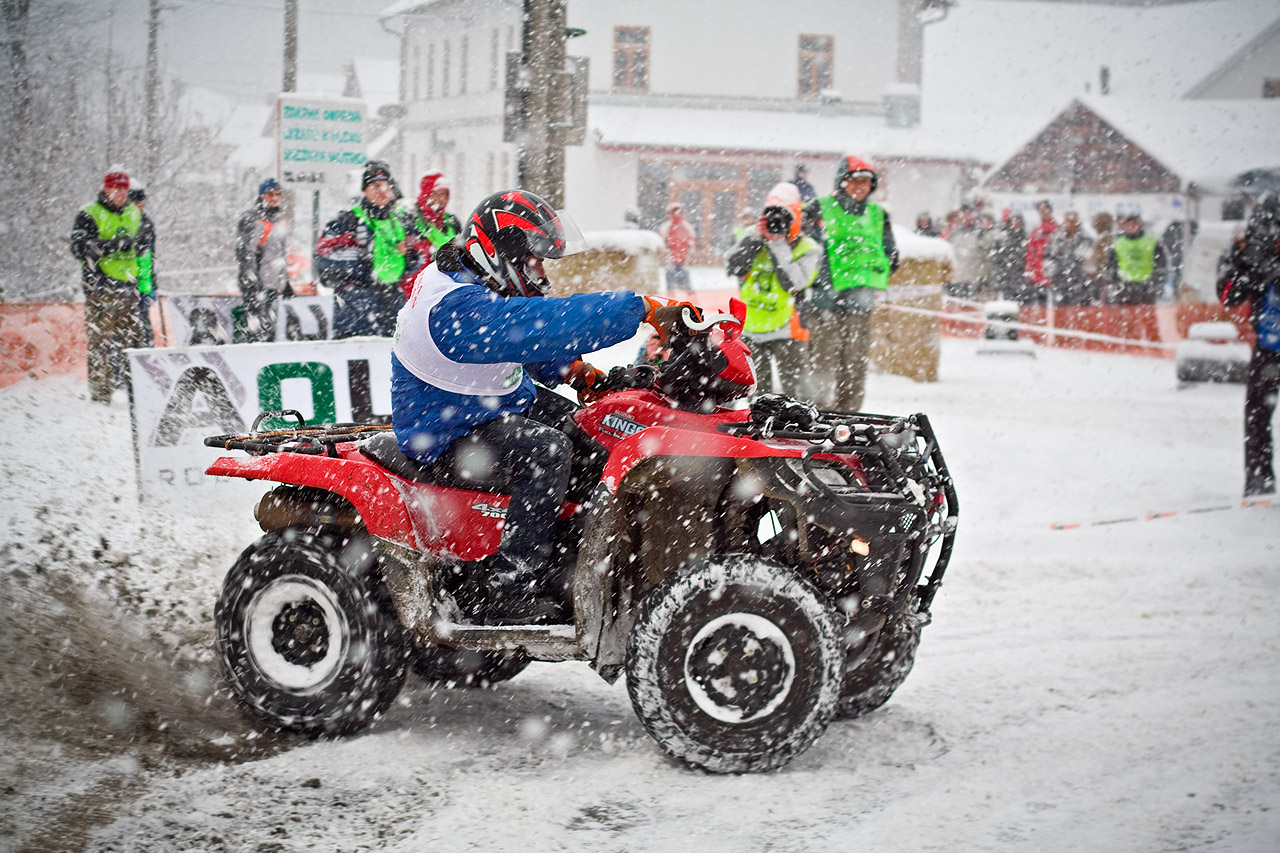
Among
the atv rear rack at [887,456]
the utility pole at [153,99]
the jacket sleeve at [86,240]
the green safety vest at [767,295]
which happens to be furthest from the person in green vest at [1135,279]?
the utility pole at [153,99]

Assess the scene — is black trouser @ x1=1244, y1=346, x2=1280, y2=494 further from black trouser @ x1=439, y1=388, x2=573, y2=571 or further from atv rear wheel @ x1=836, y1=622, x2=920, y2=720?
black trouser @ x1=439, y1=388, x2=573, y2=571

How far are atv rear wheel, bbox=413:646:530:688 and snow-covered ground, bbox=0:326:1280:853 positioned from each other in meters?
0.06

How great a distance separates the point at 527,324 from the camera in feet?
12.4

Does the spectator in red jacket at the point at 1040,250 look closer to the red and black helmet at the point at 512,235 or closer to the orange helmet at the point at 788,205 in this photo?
the orange helmet at the point at 788,205

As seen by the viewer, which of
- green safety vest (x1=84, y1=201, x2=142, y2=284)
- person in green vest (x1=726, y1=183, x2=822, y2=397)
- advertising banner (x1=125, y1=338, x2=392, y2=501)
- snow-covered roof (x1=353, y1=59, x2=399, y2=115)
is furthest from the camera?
snow-covered roof (x1=353, y1=59, x2=399, y2=115)

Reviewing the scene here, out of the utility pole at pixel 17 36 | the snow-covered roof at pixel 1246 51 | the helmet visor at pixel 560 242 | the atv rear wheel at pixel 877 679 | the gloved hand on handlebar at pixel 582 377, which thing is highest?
the snow-covered roof at pixel 1246 51

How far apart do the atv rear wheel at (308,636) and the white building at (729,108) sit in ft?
110

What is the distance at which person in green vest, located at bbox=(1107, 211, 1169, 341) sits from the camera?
18297mm

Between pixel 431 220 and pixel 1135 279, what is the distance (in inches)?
508

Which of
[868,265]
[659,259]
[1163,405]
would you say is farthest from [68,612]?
[1163,405]

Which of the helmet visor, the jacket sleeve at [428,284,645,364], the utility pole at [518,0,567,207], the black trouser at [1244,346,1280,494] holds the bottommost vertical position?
the black trouser at [1244,346,1280,494]

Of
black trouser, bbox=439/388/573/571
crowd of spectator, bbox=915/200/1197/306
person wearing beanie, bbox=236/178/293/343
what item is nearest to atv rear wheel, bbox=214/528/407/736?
black trouser, bbox=439/388/573/571

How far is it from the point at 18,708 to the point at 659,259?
874 cm

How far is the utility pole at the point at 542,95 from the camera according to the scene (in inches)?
355
